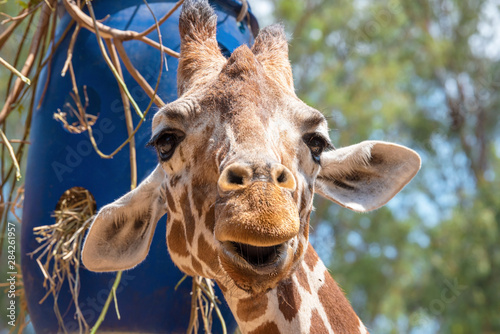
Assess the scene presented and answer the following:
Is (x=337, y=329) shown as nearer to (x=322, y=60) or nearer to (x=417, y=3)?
(x=322, y=60)

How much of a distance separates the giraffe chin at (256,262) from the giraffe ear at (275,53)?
938 millimetres

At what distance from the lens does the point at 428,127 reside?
52.8 feet

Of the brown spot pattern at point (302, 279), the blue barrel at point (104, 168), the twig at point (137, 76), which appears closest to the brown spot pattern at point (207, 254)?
the brown spot pattern at point (302, 279)

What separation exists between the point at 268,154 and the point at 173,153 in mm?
589

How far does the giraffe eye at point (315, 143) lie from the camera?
237 cm

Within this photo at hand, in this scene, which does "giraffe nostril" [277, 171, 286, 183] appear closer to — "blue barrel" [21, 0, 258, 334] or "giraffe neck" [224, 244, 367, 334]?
"giraffe neck" [224, 244, 367, 334]

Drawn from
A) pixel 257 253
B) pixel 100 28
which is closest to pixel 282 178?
pixel 257 253

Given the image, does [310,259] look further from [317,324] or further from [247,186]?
[247,186]

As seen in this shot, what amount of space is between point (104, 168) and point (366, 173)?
146cm

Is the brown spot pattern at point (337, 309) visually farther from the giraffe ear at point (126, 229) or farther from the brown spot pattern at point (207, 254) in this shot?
the giraffe ear at point (126, 229)

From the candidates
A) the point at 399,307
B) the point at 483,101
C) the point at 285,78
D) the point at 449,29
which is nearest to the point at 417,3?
the point at 449,29

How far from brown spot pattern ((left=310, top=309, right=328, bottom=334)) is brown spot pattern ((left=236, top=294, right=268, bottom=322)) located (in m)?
0.24

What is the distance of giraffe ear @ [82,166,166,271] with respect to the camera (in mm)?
2675

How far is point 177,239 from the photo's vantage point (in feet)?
8.13
